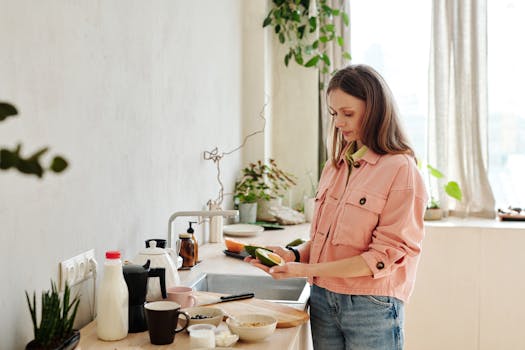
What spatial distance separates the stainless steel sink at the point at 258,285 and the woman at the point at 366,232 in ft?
1.36

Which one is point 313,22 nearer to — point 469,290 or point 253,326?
point 469,290

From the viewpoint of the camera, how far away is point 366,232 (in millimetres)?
1822

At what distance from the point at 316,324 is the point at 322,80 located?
2.33m

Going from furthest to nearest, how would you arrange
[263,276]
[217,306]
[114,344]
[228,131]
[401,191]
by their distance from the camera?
[228,131] < [263,276] < [217,306] < [401,191] < [114,344]

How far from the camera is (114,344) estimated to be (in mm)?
1562

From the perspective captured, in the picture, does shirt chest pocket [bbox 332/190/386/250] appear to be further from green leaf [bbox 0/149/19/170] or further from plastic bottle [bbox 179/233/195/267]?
green leaf [bbox 0/149/19/170]

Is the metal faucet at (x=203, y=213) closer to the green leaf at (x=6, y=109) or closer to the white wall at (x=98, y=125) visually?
the white wall at (x=98, y=125)

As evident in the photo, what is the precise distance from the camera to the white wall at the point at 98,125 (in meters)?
1.42

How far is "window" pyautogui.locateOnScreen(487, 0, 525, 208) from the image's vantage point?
3865mm

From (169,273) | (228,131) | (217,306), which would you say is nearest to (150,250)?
(169,273)

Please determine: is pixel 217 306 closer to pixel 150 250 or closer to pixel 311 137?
pixel 150 250

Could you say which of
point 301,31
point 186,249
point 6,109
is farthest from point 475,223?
point 6,109

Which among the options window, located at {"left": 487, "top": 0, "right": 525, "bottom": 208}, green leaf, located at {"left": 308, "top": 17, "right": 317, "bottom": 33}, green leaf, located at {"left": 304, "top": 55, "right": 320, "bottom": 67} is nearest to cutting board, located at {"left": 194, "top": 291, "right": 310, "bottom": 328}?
green leaf, located at {"left": 304, "top": 55, "right": 320, "bottom": 67}

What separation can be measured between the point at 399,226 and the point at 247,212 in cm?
183
